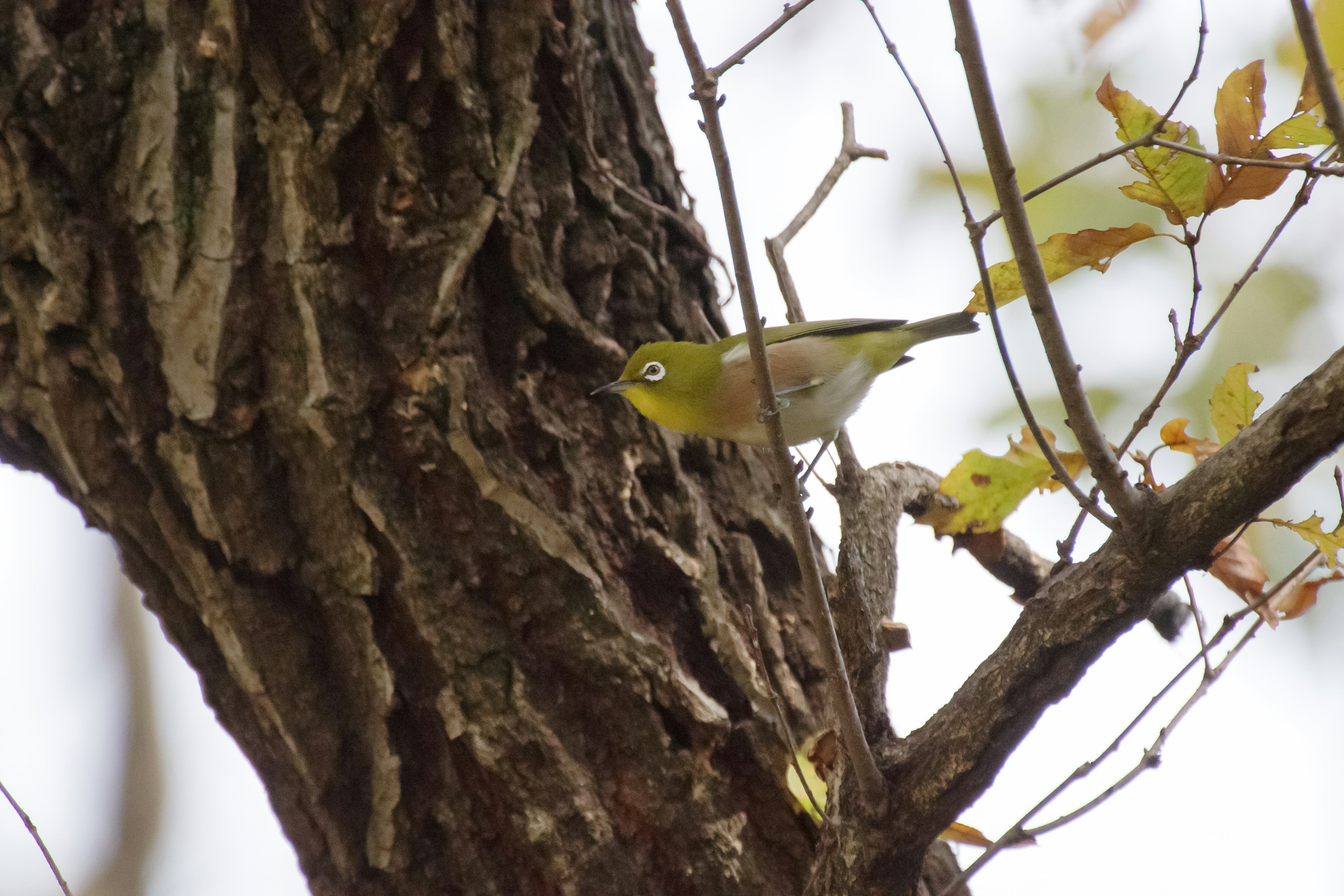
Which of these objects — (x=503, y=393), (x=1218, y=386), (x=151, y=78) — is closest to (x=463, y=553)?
(x=503, y=393)

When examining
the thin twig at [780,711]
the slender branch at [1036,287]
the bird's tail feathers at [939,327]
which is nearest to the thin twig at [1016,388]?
the slender branch at [1036,287]

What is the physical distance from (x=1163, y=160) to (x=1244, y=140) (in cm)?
14

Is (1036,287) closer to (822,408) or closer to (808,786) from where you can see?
(808,786)

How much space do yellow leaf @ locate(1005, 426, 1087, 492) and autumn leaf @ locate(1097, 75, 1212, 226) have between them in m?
0.50

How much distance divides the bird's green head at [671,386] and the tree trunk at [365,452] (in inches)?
12.2

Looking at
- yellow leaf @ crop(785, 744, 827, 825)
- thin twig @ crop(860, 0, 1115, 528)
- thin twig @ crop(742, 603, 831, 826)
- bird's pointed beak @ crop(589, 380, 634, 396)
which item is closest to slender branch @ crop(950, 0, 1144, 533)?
thin twig @ crop(860, 0, 1115, 528)

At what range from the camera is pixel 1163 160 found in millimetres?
1868

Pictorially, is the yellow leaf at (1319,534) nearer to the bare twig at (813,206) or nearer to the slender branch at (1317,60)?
the slender branch at (1317,60)

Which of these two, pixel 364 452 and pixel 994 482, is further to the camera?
pixel 364 452

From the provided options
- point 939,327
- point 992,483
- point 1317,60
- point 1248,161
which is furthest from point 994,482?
point 939,327

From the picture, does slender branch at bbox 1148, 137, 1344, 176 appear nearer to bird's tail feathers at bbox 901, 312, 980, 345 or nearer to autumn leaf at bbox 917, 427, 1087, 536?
autumn leaf at bbox 917, 427, 1087, 536

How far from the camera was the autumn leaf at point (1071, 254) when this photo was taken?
1.97 m

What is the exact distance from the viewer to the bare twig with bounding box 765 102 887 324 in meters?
2.95

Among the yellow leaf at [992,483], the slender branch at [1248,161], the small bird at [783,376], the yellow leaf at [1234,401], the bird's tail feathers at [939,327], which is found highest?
the bird's tail feathers at [939,327]
